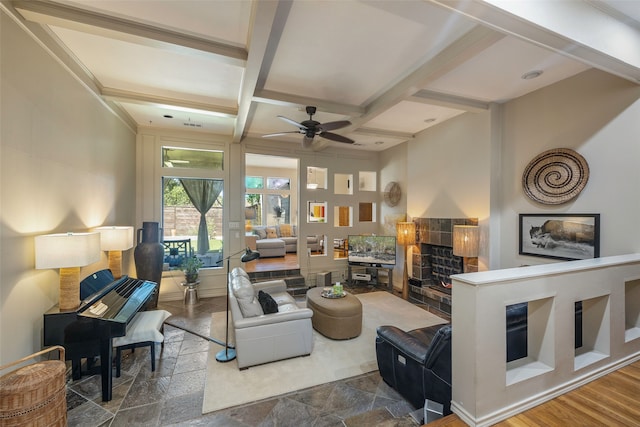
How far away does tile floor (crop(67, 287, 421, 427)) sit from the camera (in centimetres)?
210

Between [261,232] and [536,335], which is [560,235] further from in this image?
[261,232]

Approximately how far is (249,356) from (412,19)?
141 inches

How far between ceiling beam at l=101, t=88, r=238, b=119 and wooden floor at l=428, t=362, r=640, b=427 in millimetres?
4316

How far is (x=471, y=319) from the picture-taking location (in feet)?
5.61

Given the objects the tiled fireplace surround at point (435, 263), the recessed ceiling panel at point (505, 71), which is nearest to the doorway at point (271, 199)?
the tiled fireplace surround at point (435, 263)

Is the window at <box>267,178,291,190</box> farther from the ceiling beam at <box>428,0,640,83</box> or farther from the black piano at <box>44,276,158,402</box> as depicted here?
the ceiling beam at <box>428,0,640,83</box>

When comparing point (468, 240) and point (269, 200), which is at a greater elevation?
point (269, 200)

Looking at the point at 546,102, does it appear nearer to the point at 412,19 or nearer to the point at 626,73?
the point at 626,73

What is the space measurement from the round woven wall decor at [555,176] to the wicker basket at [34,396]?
507cm

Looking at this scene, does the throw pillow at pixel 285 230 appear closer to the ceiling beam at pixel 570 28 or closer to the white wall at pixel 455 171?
the white wall at pixel 455 171

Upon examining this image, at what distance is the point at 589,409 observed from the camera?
1853mm

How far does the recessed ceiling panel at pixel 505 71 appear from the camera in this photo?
258 cm

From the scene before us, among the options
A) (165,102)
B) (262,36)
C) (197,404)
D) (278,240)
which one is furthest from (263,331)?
(278,240)

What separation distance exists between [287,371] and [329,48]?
3365 millimetres
